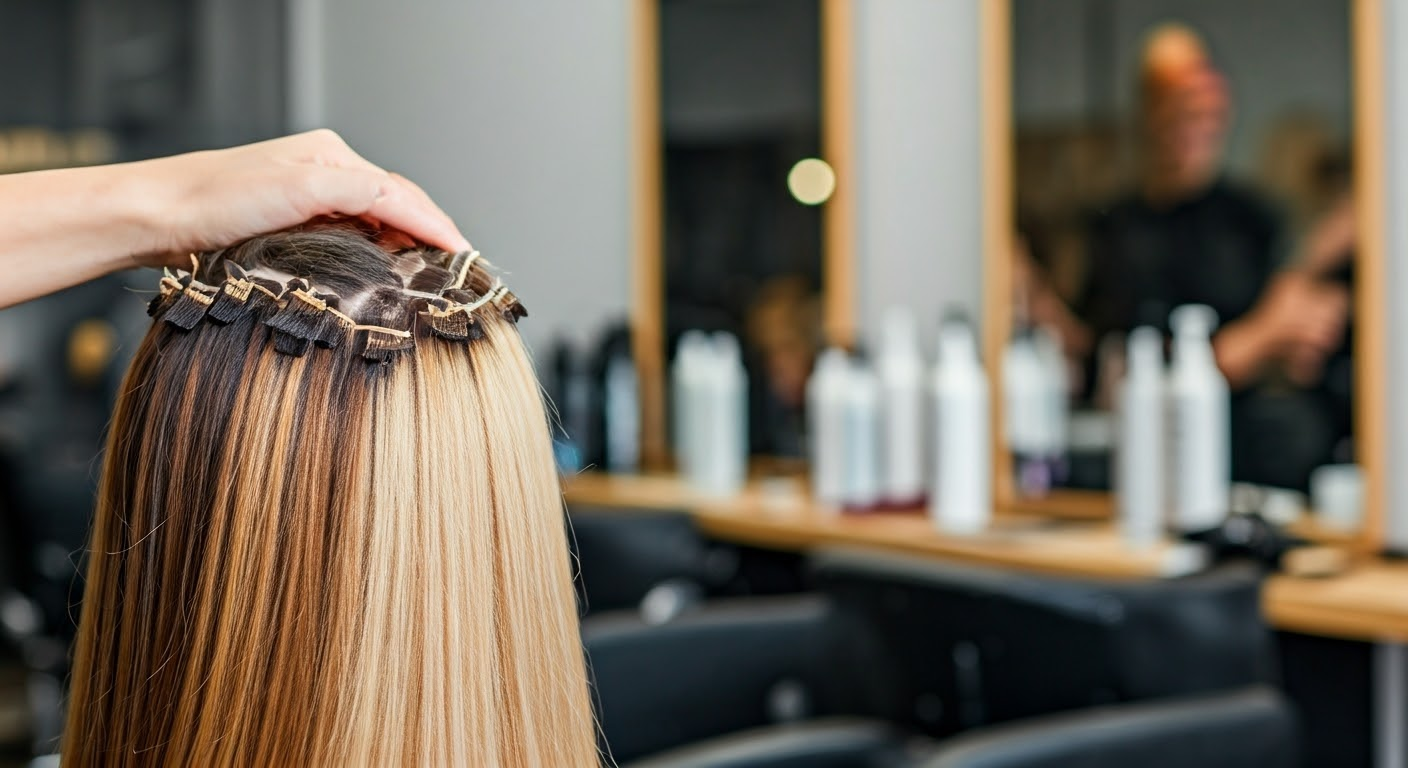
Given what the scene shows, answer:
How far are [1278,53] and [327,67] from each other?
3.29m

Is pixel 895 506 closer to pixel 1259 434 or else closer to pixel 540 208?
pixel 1259 434

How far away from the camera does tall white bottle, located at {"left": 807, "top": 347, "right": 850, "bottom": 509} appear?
102 inches

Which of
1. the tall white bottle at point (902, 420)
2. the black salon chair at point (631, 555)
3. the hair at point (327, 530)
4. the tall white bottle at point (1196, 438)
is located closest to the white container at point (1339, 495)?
the tall white bottle at point (1196, 438)

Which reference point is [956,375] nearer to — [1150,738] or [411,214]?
[1150,738]

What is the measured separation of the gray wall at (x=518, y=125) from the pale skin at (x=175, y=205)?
2.63 metres

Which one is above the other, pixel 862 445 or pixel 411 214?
pixel 411 214

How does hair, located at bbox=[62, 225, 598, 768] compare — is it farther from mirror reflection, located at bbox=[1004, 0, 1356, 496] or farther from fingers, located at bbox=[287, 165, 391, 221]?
mirror reflection, located at bbox=[1004, 0, 1356, 496]

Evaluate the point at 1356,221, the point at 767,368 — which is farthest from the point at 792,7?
the point at 1356,221

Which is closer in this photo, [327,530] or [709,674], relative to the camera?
[327,530]

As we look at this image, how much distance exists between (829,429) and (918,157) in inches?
23.1

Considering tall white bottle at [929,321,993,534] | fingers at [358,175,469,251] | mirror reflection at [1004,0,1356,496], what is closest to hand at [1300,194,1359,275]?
mirror reflection at [1004,0,1356,496]

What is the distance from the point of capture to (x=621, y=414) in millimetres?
3191

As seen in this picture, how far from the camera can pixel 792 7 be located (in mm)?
2969

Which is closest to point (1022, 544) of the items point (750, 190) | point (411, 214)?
point (750, 190)
